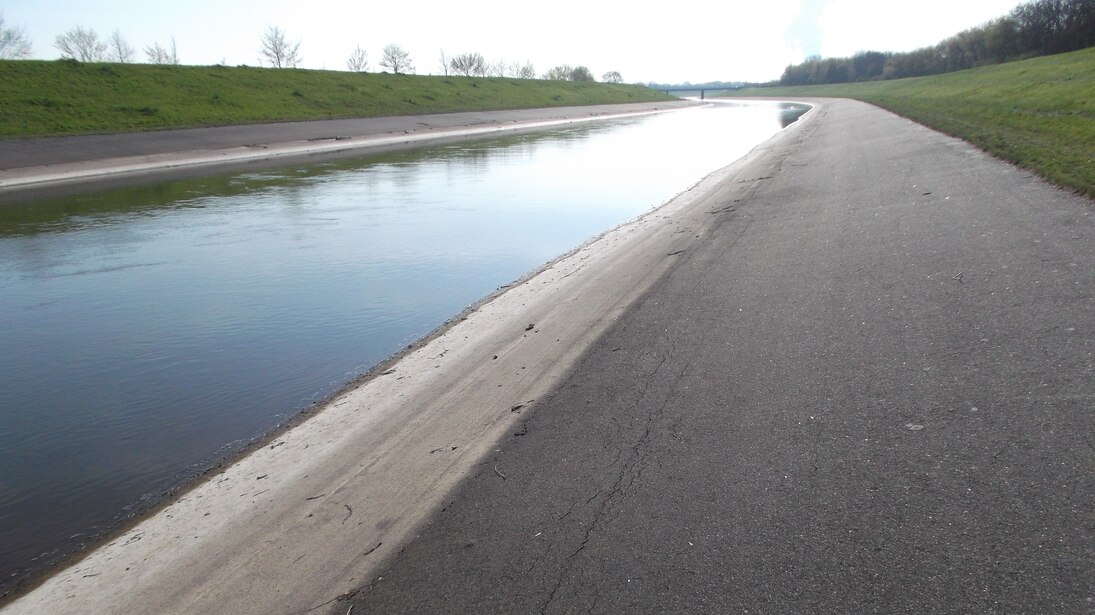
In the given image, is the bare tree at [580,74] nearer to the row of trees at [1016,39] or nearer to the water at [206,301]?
the row of trees at [1016,39]

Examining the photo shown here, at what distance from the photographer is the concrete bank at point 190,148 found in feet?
87.3

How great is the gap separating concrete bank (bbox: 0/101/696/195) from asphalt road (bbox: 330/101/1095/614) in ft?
81.6

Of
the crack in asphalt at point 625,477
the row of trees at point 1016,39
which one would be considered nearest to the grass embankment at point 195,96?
the crack in asphalt at point 625,477

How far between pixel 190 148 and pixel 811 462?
3614 cm

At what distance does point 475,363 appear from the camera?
7293mm

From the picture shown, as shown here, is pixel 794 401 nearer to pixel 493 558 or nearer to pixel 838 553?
pixel 838 553

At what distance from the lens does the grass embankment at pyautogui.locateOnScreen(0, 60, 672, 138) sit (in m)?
35.1

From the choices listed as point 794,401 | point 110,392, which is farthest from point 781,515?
point 110,392

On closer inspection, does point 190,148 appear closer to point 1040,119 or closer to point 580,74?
point 1040,119

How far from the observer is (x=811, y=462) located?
4.45 m

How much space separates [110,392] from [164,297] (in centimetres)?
414

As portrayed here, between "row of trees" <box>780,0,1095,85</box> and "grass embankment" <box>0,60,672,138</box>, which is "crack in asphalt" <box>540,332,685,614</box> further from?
"row of trees" <box>780,0,1095,85</box>

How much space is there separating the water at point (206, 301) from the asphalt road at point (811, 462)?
3.19 m

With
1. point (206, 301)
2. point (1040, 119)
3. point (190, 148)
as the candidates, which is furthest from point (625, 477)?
point (190, 148)
